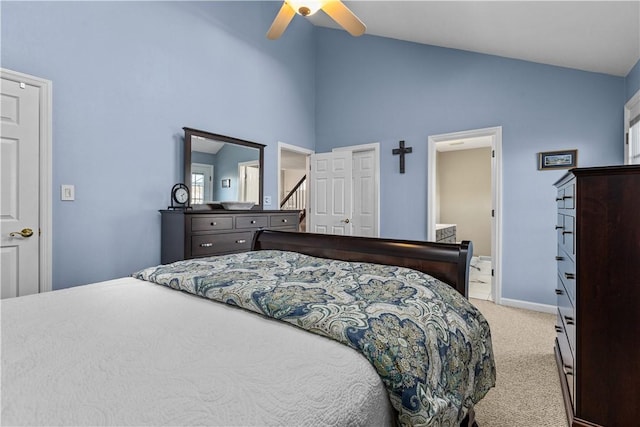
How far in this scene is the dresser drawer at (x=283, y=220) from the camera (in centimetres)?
397

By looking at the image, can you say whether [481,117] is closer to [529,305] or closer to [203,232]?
[529,305]

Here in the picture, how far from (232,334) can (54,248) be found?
246cm

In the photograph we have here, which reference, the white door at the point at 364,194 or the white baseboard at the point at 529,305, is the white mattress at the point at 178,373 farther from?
the white door at the point at 364,194

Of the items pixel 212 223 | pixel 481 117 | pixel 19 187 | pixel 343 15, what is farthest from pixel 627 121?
pixel 19 187

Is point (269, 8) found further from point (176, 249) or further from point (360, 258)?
point (360, 258)

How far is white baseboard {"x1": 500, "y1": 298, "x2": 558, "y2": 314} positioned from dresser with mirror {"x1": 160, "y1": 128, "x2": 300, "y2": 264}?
2.64m

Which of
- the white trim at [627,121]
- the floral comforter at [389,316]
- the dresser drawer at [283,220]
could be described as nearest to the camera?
the floral comforter at [389,316]

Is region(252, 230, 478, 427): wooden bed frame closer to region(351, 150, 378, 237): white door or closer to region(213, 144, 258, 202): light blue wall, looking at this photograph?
region(213, 144, 258, 202): light blue wall

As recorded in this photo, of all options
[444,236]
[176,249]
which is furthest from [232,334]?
[444,236]

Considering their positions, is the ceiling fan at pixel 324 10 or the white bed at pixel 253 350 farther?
the ceiling fan at pixel 324 10

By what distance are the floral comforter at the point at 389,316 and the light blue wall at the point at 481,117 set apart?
2.75m

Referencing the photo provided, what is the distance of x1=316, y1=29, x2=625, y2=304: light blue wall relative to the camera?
10.9 feet

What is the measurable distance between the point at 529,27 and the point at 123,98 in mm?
3591

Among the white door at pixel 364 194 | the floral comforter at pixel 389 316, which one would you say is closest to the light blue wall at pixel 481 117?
the white door at pixel 364 194
